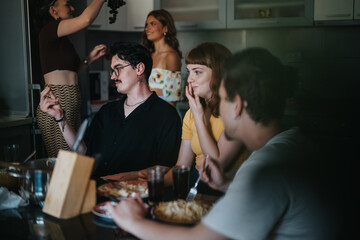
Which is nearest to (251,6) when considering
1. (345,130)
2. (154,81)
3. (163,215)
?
(154,81)

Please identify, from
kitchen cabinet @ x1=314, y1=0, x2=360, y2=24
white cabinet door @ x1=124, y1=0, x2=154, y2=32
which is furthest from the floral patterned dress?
kitchen cabinet @ x1=314, y1=0, x2=360, y2=24

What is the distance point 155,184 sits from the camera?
42.0 inches

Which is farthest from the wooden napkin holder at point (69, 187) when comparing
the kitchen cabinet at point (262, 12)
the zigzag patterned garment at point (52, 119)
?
the kitchen cabinet at point (262, 12)

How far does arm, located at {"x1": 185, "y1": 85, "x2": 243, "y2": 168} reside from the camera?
149 centimetres

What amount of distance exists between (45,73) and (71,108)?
0.25 m

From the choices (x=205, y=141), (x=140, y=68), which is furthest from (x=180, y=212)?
(x=140, y=68)

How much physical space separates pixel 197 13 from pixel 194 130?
1940 millimetres

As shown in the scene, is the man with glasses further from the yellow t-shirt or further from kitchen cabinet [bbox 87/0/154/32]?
kitchen cabinet [bbox 87/0/154/32]

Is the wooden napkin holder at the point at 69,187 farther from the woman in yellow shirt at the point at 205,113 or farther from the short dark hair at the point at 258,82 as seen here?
the woman in yellow shirt at the point at 205,113

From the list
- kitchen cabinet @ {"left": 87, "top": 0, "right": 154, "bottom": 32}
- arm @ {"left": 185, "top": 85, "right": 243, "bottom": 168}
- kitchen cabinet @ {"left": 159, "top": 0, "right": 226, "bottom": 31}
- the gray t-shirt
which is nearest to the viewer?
the gray t-shirt

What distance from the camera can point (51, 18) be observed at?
2629mm

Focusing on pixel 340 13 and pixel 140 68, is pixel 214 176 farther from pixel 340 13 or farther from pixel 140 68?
pixel 340 13

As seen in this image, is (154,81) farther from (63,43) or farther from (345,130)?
(345,130)

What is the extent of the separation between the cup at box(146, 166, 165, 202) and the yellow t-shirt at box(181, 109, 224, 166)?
55cm
